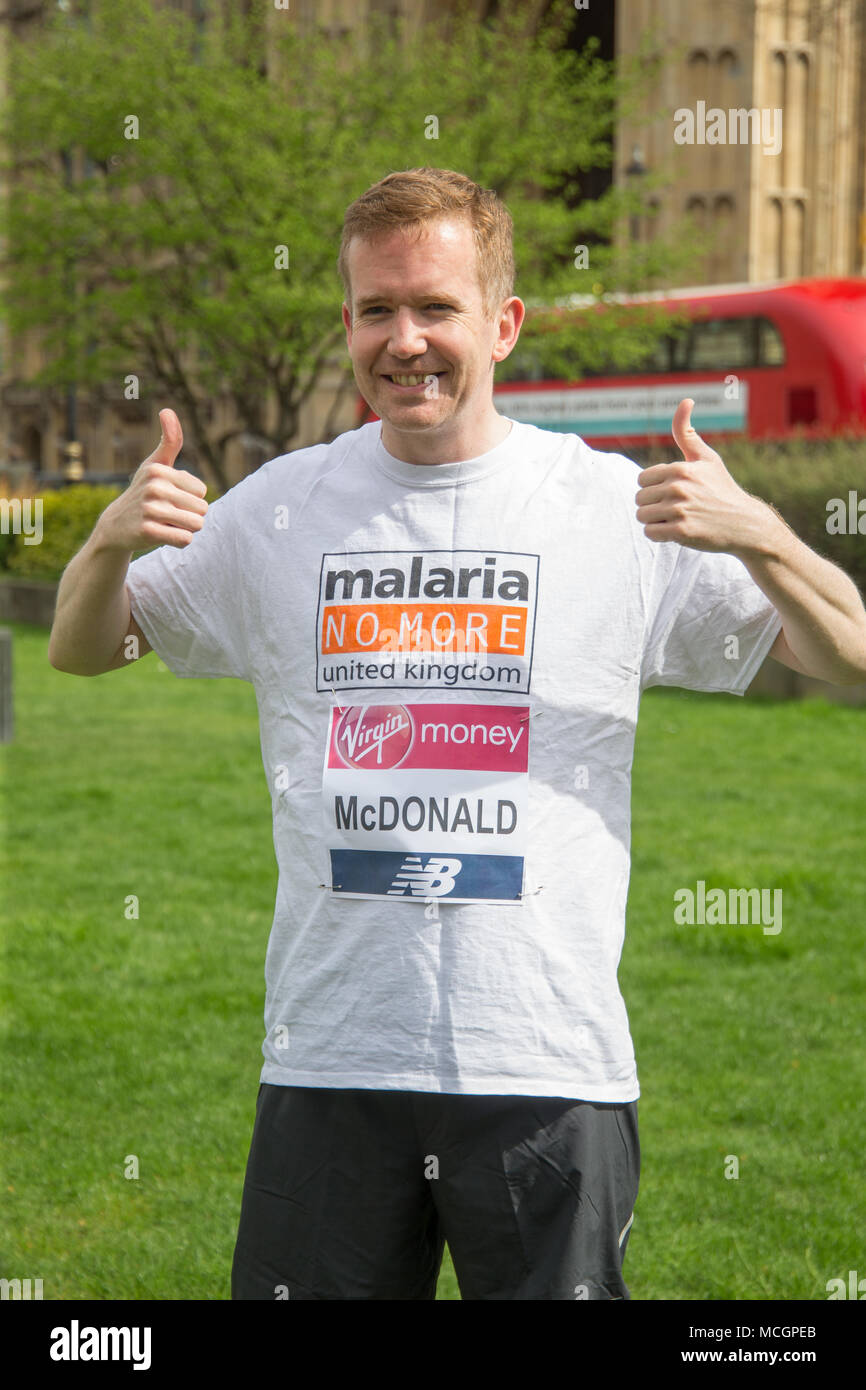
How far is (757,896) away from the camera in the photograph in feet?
24.7

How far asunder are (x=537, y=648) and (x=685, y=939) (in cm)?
466

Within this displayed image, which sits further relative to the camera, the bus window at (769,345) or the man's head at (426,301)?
the bus window at (769,345)

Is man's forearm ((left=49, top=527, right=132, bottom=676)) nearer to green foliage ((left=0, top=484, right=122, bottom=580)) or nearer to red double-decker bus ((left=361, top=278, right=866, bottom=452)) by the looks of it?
red double-decker bus ((left=361, top=278, right=866, bottom=452))

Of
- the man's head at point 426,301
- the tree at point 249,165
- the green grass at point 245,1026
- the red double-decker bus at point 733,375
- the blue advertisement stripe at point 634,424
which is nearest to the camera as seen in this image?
the man's head at point 426,301

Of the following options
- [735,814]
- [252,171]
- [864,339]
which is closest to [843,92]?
[864,339]

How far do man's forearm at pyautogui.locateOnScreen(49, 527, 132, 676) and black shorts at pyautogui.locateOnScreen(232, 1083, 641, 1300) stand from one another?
2.49 feet

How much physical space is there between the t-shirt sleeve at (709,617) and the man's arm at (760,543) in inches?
3.4

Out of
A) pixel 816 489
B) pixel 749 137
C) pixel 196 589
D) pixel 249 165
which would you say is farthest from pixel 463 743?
pixel 749 137

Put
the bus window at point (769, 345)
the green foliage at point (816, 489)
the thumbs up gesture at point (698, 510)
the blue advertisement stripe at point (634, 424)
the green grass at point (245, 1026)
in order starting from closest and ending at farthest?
1. the thumbs up gesture at point (698, 510)
2. the green grass at point (245, 1026)
3. the green foliage at point (816, 489)
4. the bus window at point (769, 345)
5. the blue advertisement stripe at point (634, 424)

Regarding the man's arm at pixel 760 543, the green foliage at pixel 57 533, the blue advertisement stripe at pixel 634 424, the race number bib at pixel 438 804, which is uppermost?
the blue advertisement stripe at pixel 634 424

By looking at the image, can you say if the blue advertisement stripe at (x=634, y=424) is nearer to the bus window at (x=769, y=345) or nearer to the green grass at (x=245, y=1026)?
the bus window at (x=769, y=345)

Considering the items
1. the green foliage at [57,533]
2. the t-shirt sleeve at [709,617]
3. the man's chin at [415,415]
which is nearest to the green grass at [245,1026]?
the t-shirt sleeve at [709,617]

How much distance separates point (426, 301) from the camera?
8.20ft

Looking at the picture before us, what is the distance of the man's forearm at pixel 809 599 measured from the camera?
241 centimetres
